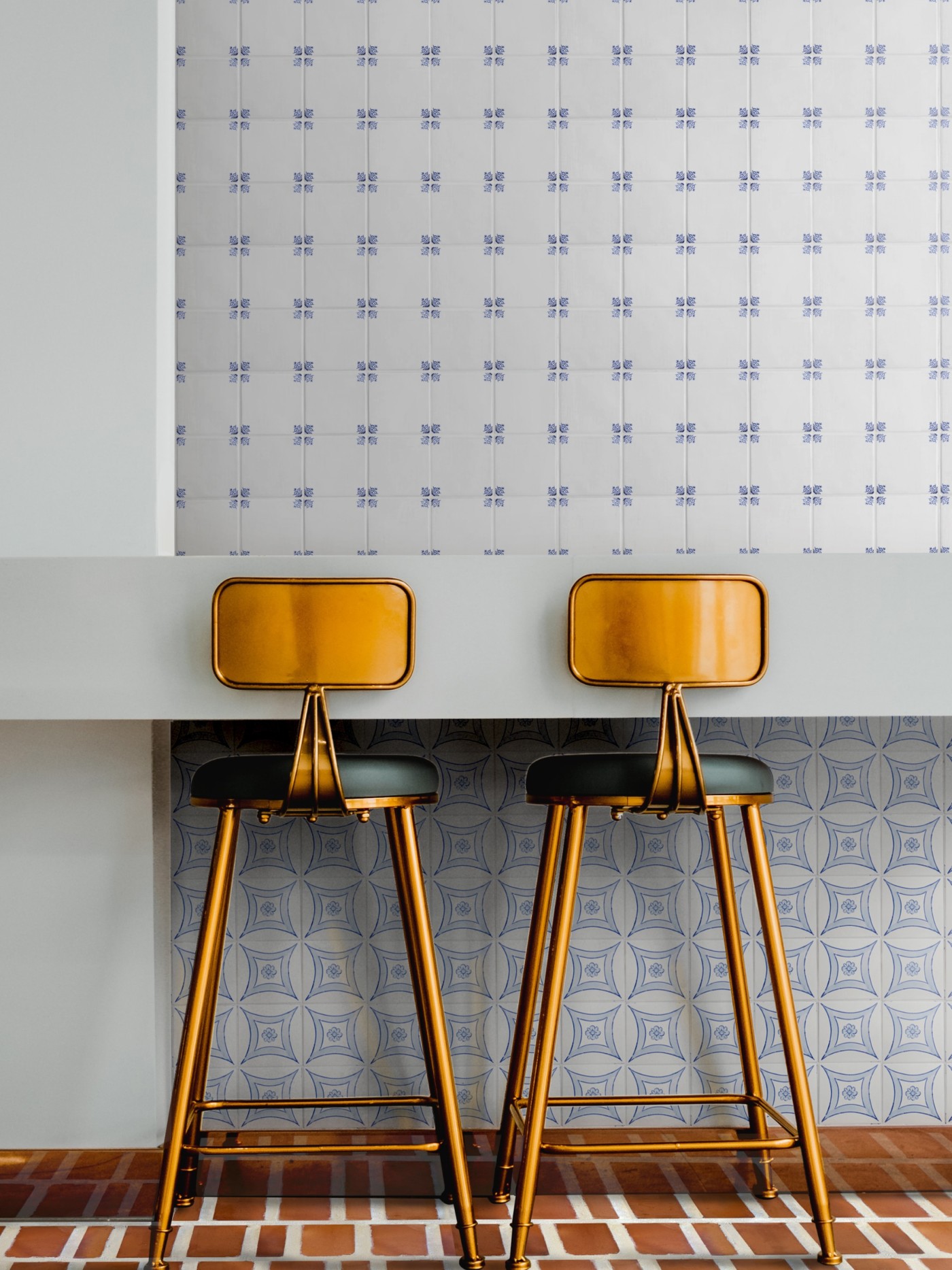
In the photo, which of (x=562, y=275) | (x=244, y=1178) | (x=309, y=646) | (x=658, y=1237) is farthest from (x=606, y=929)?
(x=562, y=275)

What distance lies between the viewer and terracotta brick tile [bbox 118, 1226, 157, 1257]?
Answer: 1734 mm

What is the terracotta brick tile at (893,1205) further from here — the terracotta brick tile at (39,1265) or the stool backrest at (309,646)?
the terracotta brick tile at (39,1265)

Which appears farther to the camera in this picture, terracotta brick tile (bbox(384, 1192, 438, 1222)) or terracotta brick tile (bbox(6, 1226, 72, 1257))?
terracotta brick tile (bbox(384, 1192, 438, 1222))

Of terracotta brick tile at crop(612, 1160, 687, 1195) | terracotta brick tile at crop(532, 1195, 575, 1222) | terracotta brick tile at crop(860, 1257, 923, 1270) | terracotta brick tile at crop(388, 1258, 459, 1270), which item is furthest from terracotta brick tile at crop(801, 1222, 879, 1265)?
terracotta brick tile at crop(388, 1258, 459, 1270)

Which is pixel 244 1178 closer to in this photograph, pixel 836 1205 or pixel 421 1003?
pixel 421 1003

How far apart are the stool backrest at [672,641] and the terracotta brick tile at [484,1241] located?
30.7 inches

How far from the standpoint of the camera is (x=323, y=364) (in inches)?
87.8

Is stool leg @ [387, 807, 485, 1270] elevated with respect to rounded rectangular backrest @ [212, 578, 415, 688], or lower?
lower

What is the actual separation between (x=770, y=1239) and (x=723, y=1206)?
129mm

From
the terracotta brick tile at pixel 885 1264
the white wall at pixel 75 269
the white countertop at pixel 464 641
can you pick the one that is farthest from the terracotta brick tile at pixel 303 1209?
the white wall at pixel 75 269

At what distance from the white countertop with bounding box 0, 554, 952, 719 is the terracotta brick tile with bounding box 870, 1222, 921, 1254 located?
884 millimetres

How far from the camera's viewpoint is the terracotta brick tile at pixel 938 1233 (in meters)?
1.76

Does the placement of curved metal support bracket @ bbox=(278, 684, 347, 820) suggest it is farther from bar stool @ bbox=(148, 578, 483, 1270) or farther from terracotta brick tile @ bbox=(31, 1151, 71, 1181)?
terracotta brick tile @ bbox=(31, 1151, 71, 1181)

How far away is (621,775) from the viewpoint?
1.59m
